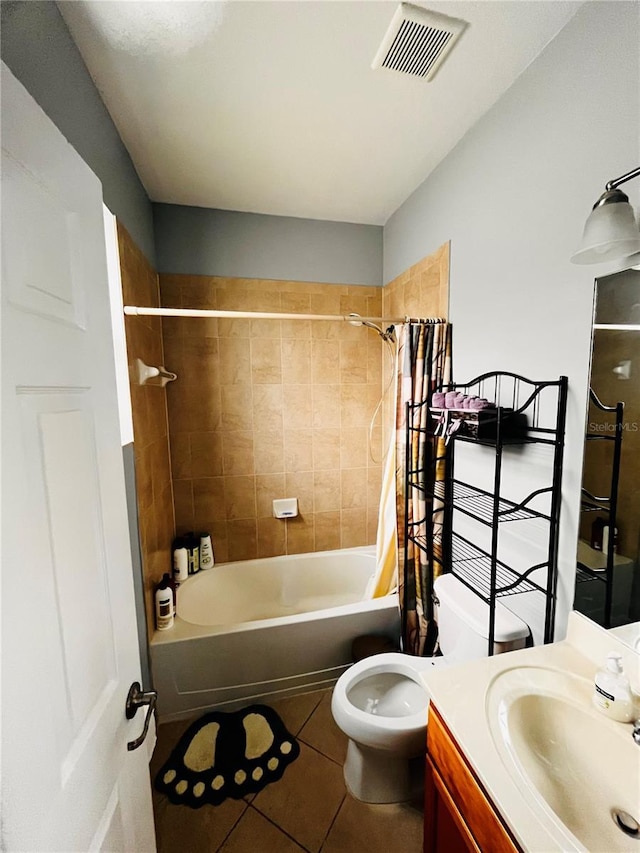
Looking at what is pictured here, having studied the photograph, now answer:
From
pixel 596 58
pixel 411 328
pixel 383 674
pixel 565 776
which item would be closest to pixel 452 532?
pixel 383 674

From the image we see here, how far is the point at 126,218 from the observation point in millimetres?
1596

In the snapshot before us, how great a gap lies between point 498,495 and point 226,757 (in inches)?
62.6

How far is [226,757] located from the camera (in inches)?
58.2

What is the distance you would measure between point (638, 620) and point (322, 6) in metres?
1.92

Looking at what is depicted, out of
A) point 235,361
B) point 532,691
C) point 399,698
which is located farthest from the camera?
point 235,361

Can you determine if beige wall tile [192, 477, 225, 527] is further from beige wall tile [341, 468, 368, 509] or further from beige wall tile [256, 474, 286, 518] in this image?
beige wall tile [341, 468, 368, 509]

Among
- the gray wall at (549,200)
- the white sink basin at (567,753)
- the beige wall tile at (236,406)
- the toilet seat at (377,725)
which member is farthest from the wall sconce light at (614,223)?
the beige wall tile at (236,406)

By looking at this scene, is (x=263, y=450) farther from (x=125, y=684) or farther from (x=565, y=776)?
(x=565, y=776)

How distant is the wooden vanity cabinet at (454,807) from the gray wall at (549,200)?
1.95 feet

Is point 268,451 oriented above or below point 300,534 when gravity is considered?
above

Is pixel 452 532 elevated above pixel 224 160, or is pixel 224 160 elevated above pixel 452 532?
pixel 224 160

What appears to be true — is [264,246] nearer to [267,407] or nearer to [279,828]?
[267,407]

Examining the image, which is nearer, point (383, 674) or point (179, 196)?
point (383, 674)

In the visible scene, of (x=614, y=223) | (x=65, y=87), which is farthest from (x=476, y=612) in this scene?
(x=65, y=87)
